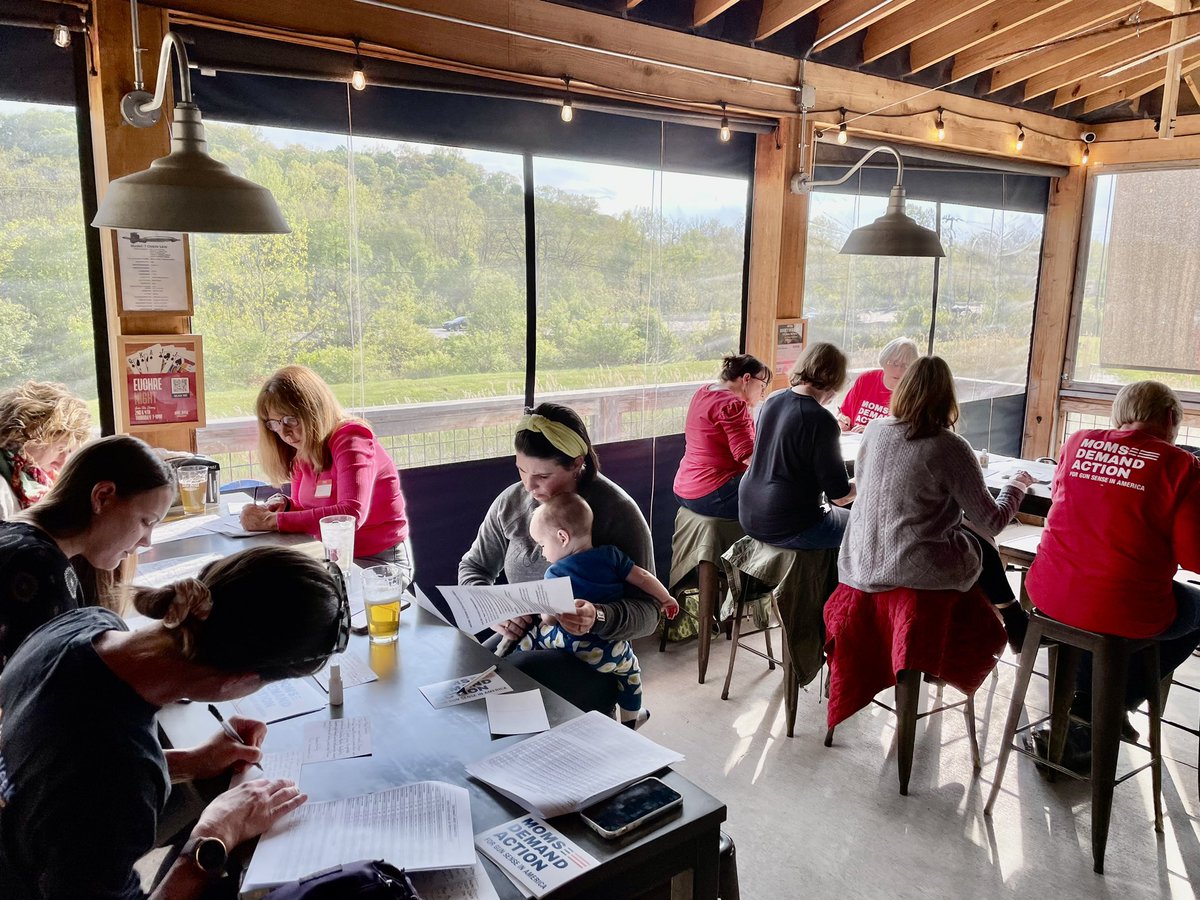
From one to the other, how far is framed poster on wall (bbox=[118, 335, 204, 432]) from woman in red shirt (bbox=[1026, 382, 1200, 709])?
2716 mm

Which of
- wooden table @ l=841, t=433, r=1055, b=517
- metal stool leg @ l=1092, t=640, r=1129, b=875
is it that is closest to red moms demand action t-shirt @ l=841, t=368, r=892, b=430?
wooden table @ l=841, t=433, r=1055, b=517

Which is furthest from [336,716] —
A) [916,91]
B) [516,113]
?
[916,91]

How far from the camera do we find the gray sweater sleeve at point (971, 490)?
8.52ft

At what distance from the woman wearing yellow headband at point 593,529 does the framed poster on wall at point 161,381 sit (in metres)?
1.19

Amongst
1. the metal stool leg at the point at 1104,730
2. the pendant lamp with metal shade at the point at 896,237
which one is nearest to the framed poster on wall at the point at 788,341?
the pendant lamp with metal shade at the point at 896,237

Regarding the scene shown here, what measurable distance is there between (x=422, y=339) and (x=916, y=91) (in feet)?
10.4

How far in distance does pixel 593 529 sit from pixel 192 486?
1.37m

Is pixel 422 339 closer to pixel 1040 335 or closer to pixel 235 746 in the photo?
pixel 235 746

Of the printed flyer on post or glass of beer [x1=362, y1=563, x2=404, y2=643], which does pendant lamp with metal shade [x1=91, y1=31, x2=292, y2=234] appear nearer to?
glass of beer [x1=362, y1=563, x2=404, y2=643]

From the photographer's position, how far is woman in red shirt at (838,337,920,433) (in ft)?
13.8

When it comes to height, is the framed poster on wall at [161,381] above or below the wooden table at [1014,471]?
above

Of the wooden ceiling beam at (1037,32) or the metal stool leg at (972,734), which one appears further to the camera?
the wooden ceiling beam at (1037,32)

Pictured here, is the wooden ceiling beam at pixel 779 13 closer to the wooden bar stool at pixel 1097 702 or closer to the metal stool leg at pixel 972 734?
the wooden bar stool at pixel 1097 702

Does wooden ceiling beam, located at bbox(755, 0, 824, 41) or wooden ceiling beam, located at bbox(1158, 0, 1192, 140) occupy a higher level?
wooden ceiling beam, located at bbox(755, 0, 824, 41)
